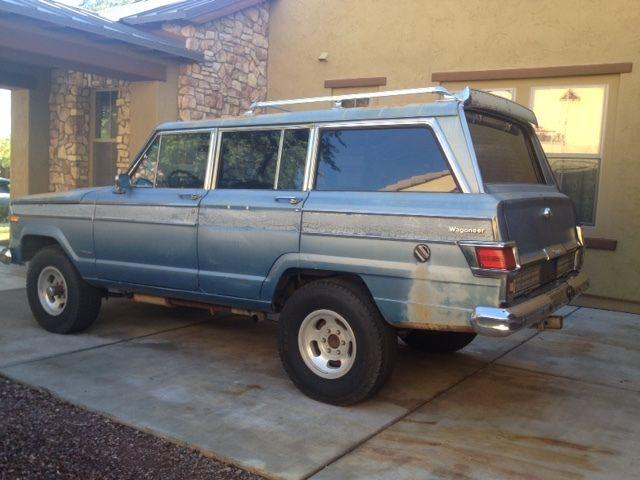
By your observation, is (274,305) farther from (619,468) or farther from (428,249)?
(619,468)

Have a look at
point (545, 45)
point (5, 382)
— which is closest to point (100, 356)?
point (5, 382)

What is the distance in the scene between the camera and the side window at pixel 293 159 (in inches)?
187

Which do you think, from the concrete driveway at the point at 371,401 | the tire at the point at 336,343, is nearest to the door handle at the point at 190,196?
the tire at the point at 336,343

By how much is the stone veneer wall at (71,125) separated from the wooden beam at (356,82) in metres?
3.86

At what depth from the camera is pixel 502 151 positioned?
4645 millimetres

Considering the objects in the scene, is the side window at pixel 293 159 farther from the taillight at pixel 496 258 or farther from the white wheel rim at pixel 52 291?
the white wheel rim at pixel 52 291

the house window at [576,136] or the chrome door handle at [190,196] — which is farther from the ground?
the house window at [576,136]

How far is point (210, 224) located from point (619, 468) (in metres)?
3.28

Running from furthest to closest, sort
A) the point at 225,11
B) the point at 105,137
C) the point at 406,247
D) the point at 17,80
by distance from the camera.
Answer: the point at 105,137, the point at 17,80, the point at 225,11, the point at 406,247

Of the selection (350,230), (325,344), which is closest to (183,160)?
(350,230)

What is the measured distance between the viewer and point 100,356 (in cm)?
545

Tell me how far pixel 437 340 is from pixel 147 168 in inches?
121

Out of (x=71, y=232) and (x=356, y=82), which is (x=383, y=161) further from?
(x=356, y=82)

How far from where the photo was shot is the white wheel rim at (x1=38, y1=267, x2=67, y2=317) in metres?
6.15
